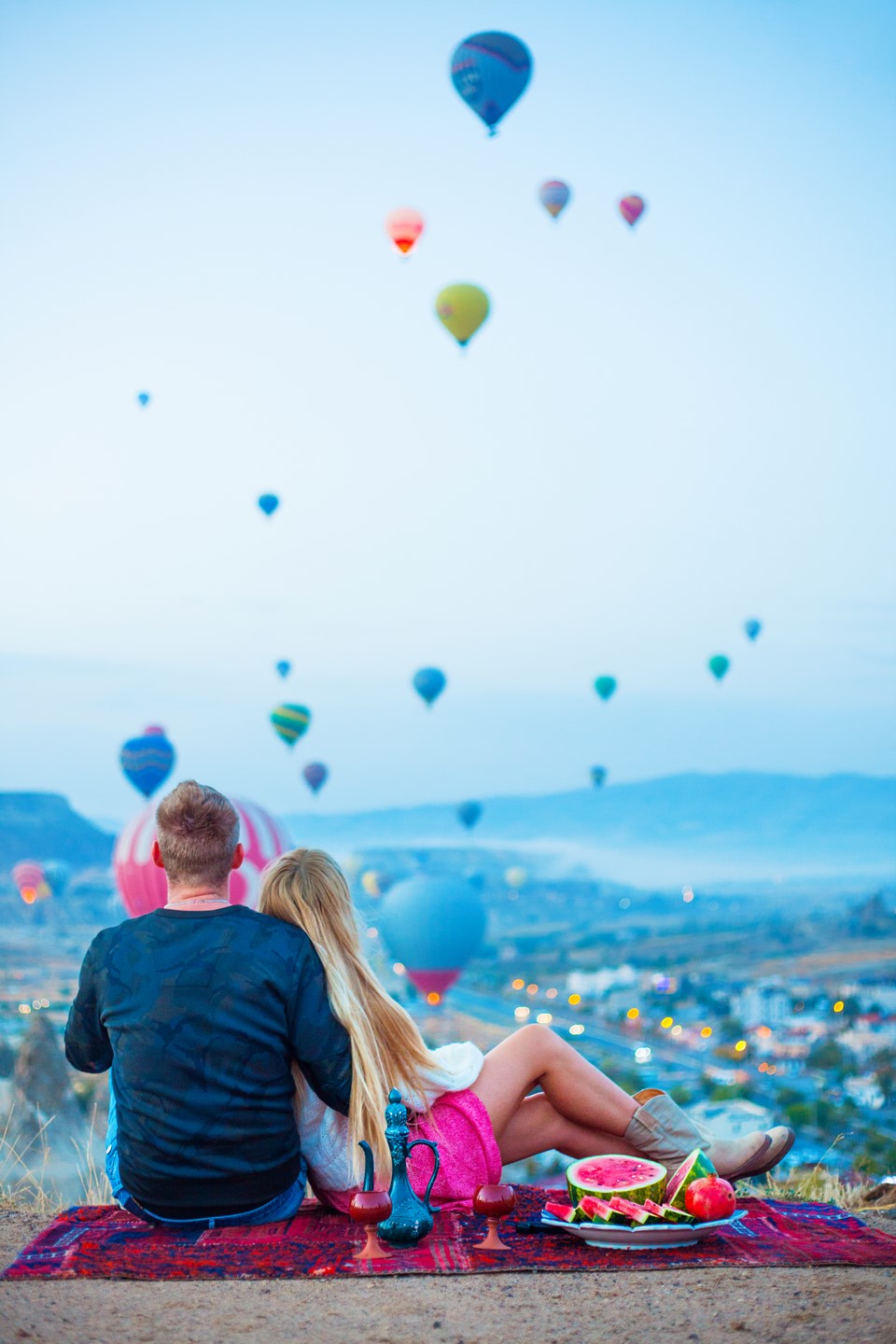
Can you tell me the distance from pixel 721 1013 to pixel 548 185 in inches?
740

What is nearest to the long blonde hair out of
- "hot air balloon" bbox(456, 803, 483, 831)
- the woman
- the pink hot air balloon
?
the woman

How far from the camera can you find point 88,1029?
265 cm

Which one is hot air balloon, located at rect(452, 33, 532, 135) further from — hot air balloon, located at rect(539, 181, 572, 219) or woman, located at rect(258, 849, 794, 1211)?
woman, located at rect(258, 849, 794, 1211)

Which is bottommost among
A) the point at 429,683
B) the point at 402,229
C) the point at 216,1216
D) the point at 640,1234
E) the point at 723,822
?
the point at 723,822

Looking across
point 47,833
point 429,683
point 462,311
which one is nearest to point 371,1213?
point 462,311

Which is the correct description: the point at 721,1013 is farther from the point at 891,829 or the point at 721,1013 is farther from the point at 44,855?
the point at 891,829

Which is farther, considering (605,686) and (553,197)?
(605,686)

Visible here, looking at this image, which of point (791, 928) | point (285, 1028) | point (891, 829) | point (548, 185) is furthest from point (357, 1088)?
point (891, 829)

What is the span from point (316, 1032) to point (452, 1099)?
1.29 feet

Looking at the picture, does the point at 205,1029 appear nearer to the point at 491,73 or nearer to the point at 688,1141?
the point at 688,1141

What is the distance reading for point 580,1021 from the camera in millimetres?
29578

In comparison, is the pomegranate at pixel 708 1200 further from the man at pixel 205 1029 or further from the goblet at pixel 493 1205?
the man at pixel 205 1029

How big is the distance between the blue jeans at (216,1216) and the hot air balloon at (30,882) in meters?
33.2

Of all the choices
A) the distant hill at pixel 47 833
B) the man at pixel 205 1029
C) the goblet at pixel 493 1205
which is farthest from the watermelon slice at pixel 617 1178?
the distant hill at pixel 47 833
